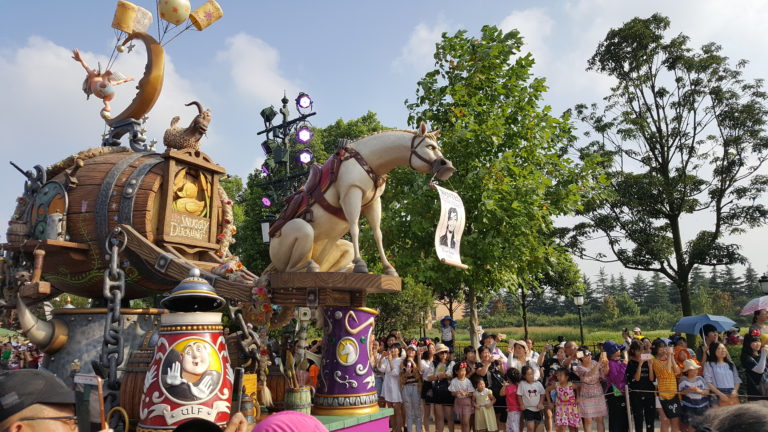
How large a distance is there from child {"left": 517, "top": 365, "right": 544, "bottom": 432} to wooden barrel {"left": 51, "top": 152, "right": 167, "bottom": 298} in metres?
5.39

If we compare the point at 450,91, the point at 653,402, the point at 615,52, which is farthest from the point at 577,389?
the point at 615,52

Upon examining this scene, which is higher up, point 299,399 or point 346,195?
point 346,195

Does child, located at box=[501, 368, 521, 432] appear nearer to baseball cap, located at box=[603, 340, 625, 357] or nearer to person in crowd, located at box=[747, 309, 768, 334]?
baseball cap, located at box=[603, 340, 625, 357]

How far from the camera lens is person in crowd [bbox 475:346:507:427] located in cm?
883

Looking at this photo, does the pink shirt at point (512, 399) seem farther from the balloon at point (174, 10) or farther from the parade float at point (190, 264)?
the balloon at point (174, 10)

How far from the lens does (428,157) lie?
5.21 m

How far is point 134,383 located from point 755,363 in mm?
7748

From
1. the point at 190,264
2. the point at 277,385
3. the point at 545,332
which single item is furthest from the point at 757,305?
the point at 545,332

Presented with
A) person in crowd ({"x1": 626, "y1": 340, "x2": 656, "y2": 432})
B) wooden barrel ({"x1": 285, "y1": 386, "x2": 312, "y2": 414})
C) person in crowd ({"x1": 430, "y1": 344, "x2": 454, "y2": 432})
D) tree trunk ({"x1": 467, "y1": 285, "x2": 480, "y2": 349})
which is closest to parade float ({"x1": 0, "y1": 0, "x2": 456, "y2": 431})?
wooden barrel ({"x1": 285, "y1": 386, "x2": 312, "y2": 414})

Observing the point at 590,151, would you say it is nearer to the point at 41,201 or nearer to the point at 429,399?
the point at 429,399

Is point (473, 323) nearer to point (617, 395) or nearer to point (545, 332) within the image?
point (617, 395)

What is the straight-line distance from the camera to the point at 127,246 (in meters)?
5.54

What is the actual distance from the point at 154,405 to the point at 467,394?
6042mm

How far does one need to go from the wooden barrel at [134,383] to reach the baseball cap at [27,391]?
3.03m
